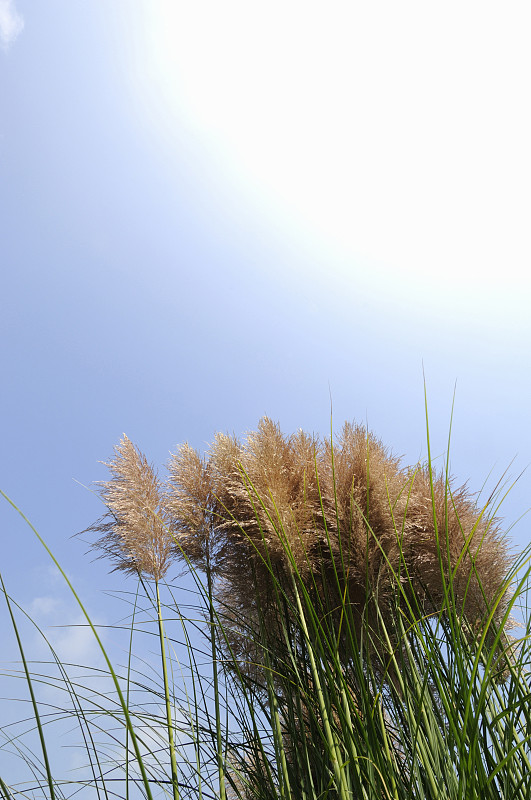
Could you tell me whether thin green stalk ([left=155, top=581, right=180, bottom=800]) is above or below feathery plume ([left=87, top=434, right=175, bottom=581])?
below

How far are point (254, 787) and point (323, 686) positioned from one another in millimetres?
572

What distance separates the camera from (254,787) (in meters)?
2.03

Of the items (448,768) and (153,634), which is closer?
(448,768)

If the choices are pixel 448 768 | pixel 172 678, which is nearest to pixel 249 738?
pixel 172 678

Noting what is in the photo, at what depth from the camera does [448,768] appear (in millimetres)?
1687

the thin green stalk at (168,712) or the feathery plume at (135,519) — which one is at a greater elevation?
the feathery plume at (135,519)

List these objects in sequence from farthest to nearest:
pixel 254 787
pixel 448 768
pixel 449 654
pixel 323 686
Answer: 1. pixel 449 654
2. pixel 254 787
3. pixel 323 686
4. pixel 448 768

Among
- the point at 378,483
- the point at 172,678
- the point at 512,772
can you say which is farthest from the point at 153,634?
the point at 512,772

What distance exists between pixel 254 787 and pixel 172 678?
0.52 m

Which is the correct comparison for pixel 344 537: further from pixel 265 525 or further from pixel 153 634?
pixel 153 634

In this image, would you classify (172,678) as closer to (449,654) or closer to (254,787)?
(254,787)

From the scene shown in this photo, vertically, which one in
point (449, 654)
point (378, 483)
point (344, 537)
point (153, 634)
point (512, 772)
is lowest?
point (512, 772)

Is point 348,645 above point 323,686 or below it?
above

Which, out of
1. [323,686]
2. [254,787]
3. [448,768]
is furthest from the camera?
[254,787]
